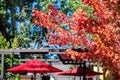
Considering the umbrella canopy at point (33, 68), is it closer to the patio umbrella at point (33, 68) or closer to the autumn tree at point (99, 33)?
the patio umbrella at point (33, 68)

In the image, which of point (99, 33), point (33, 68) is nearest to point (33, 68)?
point (33, 68)

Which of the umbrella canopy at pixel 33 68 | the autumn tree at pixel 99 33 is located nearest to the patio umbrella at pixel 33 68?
the umbrella canopy at pixel 33 68

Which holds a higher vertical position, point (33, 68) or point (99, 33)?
point (99, 33)

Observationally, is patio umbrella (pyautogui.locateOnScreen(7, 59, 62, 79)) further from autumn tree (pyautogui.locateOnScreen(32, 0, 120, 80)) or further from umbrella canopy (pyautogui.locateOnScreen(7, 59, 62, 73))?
autumn tree (pyautogui.locateOnScreen(32, 0, 120, 80))

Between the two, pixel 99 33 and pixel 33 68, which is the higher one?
pixel 99 33

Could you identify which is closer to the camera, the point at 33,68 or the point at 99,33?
the point at 99,33

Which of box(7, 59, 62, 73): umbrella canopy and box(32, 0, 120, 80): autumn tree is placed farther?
box(7, 59, 62, 73): umbrella canopy

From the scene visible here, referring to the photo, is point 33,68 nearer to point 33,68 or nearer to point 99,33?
point 33,68

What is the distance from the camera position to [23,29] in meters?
30.9

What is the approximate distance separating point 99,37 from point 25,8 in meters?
23.3

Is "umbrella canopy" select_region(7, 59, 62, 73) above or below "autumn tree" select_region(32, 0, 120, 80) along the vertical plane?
below

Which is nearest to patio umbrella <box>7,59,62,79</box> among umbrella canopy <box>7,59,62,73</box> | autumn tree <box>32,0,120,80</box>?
umbrella canopy <box>7,59,62,73</box>

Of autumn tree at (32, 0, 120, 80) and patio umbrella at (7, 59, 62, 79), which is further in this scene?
patio umbrella at (7, 59, 62, 79)

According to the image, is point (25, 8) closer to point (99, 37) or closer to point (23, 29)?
point (23, 29)
